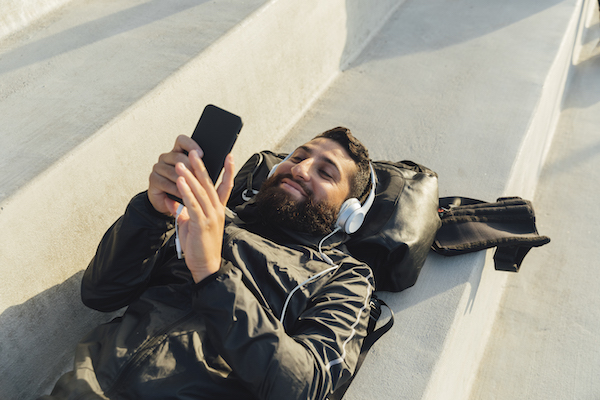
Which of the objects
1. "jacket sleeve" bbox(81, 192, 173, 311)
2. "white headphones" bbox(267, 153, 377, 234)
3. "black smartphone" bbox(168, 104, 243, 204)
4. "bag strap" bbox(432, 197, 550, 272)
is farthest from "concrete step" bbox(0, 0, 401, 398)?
"bag strap" bbox(432, 197, 550, 272)

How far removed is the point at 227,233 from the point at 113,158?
724mm

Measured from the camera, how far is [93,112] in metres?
2.22

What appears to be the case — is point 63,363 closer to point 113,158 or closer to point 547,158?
point 113,158

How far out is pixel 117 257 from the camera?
1776 mm

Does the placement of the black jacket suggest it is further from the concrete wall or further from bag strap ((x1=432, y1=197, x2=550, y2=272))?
the concrete wall

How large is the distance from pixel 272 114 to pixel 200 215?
2.23m

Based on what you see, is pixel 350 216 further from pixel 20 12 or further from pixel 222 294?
pixel 20 12

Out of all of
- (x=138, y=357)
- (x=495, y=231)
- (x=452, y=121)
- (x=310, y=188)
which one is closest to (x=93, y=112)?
(x=310, y=188)

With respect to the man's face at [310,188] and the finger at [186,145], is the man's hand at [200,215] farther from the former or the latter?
the man's face at [310,188]

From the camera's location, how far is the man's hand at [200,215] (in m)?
1.39

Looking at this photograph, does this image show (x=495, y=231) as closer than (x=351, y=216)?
No

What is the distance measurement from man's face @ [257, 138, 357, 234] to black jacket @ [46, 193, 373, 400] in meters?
0.13

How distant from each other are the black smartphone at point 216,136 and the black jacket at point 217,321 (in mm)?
353

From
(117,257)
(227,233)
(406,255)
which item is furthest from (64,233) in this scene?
(406,255)
